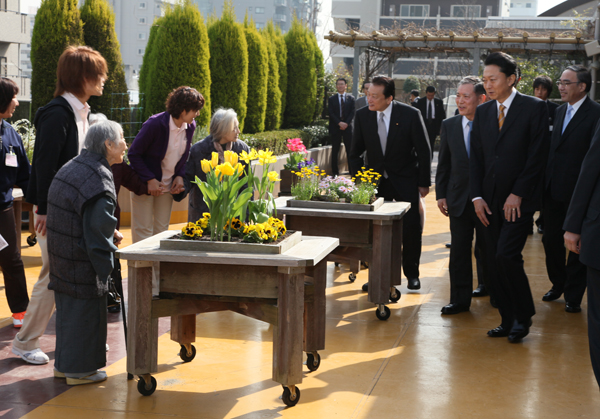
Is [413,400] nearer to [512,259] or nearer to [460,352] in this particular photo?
[460,352]

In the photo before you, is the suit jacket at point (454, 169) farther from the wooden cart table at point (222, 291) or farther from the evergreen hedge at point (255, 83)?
the evergreen hedge at point (255, 83)

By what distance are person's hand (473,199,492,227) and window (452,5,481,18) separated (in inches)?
1956

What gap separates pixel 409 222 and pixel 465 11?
162 ft

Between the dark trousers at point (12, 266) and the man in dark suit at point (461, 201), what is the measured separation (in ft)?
10.1

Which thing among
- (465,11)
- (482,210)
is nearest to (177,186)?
(482,210)

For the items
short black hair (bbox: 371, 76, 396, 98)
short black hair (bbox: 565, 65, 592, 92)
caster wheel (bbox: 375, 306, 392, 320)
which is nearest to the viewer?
caster wheel (bbox: 375, 306, 392, 320)

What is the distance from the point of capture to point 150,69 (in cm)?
1159

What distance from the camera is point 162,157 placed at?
5.48 metres

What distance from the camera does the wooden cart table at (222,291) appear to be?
3.42 meters

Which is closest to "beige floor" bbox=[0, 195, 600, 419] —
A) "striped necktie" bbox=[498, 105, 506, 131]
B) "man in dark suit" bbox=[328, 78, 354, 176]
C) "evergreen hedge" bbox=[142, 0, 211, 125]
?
"striped necktie" bbox=[498, 105, 506, 131]

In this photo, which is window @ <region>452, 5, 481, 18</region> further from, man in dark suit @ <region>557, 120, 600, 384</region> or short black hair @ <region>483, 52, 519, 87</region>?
man in dark suit @ <region>557, 120, 600, 384</region>

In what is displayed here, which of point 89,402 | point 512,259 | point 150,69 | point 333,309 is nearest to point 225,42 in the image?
Result: point 150,69

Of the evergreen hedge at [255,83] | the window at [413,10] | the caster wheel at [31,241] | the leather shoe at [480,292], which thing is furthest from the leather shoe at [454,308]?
the window at [413,10]

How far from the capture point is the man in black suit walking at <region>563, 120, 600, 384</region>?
324cm
